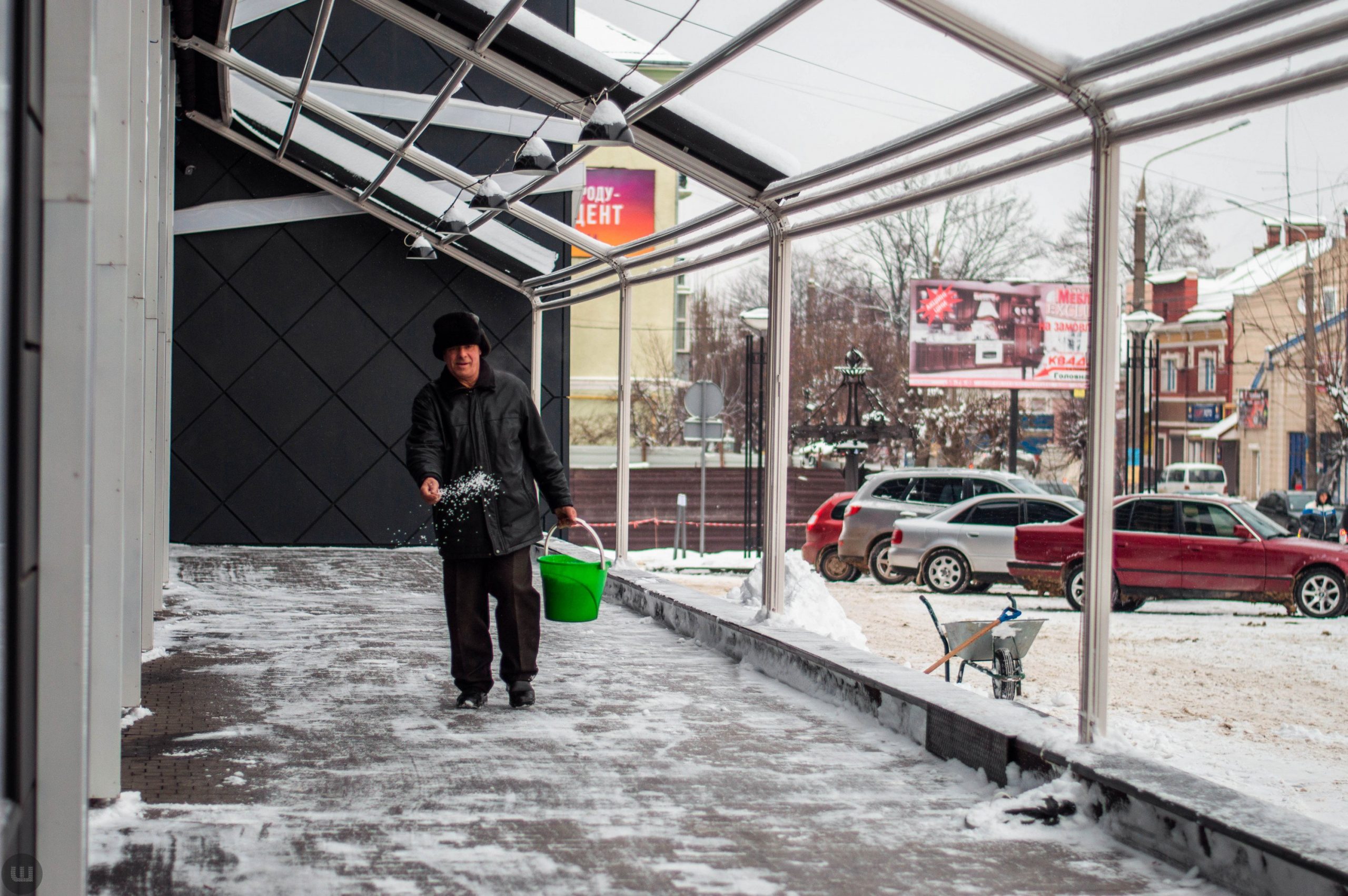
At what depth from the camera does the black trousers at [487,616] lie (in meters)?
5.80

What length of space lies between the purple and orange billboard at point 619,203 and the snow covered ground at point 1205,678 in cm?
3233

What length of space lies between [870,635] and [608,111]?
7414mm

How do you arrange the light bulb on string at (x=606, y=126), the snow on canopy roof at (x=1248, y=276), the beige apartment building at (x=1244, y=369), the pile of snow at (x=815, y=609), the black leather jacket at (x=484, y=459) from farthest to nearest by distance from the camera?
1. the snow on canopy roof at (x=1248, y=276)
2. the beige apartment building at (x=1244, y=369)
3. the pile of snow at (x=815, y=609)
4. the light bulb on string at (x=606, y=126)
5. the black leather jacket at (x=484, y=459)

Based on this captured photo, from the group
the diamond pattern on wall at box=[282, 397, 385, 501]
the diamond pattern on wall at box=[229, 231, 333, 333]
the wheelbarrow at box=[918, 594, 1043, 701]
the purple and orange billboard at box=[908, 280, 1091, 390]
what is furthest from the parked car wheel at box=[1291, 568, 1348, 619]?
the purple and orange billboard at box=[908, 280, 1091, 390]

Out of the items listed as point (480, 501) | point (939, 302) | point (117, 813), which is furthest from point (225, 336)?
point (939, 302)

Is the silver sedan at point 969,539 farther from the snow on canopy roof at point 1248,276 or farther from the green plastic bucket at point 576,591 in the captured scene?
the snow on canopy roof at point 1248,276

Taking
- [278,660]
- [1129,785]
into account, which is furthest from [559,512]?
[1129,785]

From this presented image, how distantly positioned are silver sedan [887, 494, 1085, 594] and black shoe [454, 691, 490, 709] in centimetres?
1154

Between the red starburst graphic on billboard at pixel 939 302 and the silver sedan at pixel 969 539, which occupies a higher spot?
the red starburst graphic on billboard at pixel 939 302

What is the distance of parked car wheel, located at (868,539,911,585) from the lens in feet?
58.4

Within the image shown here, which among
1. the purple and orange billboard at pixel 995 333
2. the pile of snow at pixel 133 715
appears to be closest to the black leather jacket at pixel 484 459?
the pile of snow at pixel 133 715

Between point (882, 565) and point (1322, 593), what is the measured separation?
17.7ft

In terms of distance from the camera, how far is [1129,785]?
396 cm
